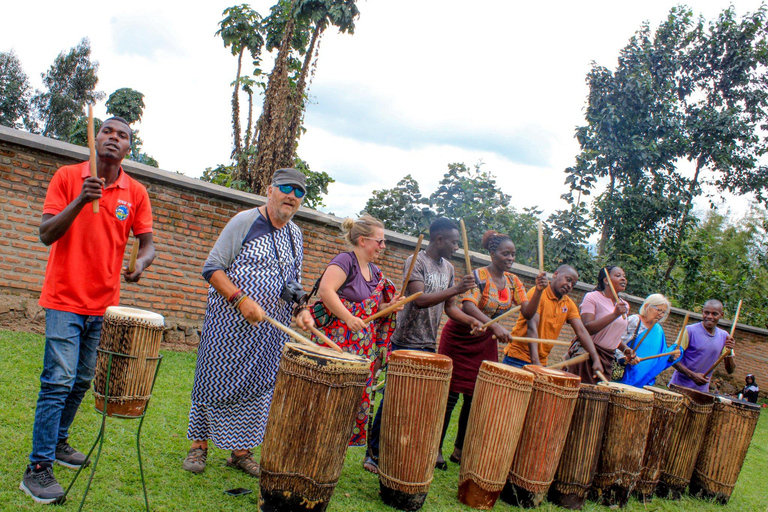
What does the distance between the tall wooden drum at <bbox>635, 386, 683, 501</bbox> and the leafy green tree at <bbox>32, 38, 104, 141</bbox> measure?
4513cm

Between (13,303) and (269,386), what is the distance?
358 cm

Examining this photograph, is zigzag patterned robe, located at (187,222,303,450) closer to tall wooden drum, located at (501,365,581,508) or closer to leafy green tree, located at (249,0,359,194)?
tall wooden drum, located at (501,365,581,508)

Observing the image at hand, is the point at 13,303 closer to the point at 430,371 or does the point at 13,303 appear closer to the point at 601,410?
the point at 430,371

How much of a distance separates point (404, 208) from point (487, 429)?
13785 millimetres

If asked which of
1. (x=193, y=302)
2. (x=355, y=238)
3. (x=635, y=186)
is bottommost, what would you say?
(x=193, y=302)

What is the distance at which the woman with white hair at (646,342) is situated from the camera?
544cm

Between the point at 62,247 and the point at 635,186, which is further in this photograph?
the point at 635,186

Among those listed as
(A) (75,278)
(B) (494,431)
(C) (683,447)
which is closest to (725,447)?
(C) (683,447)

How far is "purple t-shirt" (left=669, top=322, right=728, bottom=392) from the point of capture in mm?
6340

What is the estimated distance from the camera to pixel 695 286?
14.5m

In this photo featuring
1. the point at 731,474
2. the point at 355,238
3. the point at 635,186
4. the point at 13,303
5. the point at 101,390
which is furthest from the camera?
the point at 635,186

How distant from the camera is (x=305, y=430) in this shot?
2898 millimetres

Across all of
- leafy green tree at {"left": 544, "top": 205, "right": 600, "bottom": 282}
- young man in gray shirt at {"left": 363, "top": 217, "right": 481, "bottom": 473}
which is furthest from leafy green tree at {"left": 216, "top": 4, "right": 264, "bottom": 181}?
young man in gray shirt at {"left": 363, "top": 217, "right": 481, "bottom": 473}

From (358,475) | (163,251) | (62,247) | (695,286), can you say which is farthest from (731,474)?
(695,286)
